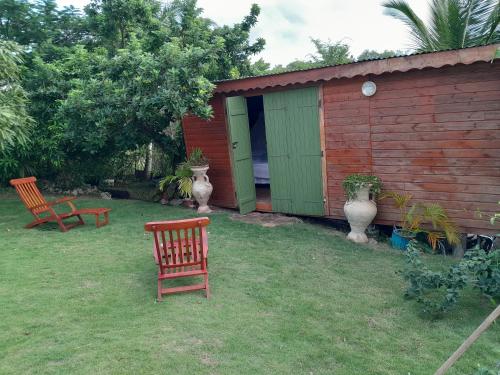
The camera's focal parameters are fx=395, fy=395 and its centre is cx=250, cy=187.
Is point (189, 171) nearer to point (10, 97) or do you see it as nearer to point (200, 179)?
point (200, 179)

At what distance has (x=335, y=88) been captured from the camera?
6152mm

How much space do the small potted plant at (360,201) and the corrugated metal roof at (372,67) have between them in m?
1.53

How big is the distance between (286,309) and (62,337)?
6.58 ft

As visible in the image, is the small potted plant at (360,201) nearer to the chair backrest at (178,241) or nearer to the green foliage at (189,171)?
the chair backrest at (178,241)

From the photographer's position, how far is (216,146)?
7891 millimetres

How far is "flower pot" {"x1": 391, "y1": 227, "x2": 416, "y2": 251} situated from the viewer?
5.64 metres

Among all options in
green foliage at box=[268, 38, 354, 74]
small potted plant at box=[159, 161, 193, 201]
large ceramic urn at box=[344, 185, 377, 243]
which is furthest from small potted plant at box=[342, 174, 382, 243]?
green foliage at box=[268, 38, 354, 74]

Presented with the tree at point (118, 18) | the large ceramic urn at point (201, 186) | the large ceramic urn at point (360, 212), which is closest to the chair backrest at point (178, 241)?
the large ceramic urn at point (360, 212)

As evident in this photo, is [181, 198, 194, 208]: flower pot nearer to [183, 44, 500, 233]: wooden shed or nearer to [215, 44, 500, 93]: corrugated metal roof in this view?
[183, 44, 500, 233]: wooden shed

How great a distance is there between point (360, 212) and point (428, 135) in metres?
1.42

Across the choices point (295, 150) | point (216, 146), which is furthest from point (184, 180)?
point (295, 150)

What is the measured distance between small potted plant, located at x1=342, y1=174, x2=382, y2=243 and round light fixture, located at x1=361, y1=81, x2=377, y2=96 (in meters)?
1.22

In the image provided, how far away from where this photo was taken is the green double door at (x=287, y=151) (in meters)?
6.56

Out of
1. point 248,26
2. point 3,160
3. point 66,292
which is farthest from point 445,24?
point 3,160
